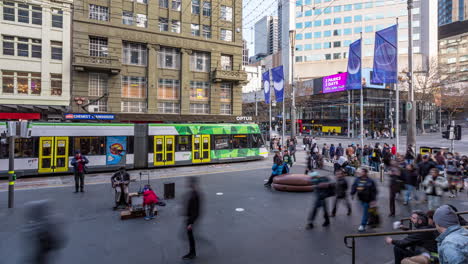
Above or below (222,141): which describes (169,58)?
above

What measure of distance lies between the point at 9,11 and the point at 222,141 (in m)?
23.3

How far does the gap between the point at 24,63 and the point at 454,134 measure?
34889 mm

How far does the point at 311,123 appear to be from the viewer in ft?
234

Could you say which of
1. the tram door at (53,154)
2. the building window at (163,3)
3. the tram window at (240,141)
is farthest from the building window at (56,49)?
the tram window at (240,141)

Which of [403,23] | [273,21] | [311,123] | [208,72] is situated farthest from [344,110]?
[273,21]

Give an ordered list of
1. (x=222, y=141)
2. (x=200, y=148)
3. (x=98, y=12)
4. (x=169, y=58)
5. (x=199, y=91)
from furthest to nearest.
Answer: (x=199, y=91), (x=169, y=58), (x=98, y=12), (x=222, y=141), (x=200, y=148)

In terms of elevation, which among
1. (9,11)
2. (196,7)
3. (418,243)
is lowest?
(418,243)

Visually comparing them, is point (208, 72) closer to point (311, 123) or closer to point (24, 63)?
point (24, 63)

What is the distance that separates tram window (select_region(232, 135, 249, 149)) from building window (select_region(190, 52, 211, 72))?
A: 43.3 ft

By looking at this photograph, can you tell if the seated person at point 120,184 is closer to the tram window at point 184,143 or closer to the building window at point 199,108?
the tram window at point 184,143

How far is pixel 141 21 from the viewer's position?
28.8m

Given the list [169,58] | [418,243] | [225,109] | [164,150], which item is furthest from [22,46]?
[418,243]

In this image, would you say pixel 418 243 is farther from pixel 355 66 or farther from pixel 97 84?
pixel 97 84

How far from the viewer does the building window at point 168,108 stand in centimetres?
2959
